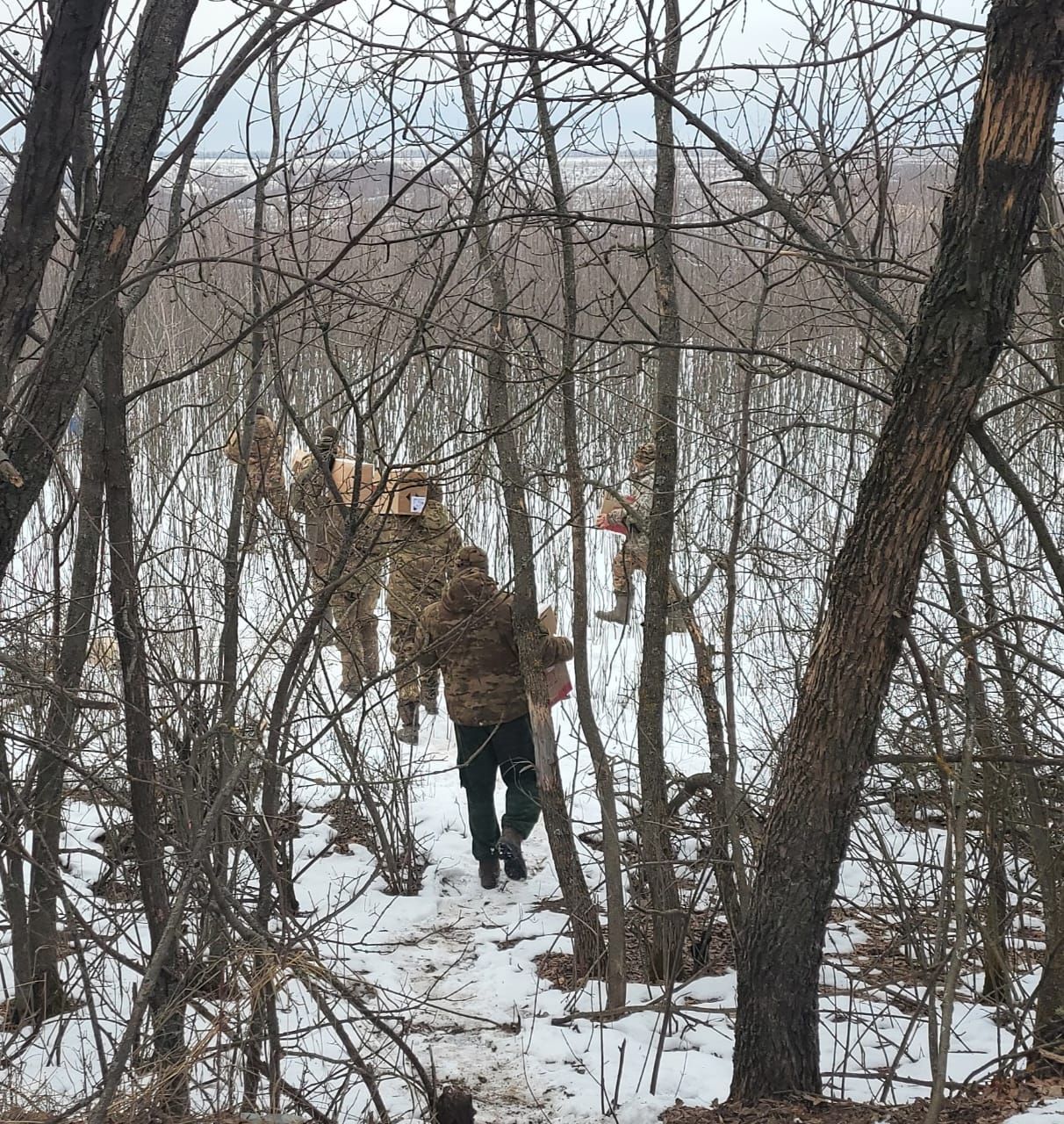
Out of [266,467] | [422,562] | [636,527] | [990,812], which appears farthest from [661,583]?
[422,562]

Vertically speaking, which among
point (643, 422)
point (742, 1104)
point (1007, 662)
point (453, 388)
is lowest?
point (742, 1104)

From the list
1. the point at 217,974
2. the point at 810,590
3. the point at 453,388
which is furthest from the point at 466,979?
the point at 453,388

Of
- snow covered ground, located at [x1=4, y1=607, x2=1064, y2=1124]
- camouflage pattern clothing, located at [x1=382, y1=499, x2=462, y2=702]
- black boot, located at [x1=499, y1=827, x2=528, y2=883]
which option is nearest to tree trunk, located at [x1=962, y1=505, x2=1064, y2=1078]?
snow covered ground, located at [x1=4, y1=607, x2=1064, y2=1124]

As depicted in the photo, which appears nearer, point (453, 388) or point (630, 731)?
point (630, 731)

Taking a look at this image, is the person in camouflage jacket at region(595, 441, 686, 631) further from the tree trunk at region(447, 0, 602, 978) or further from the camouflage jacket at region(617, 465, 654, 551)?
the tree trunk at region(447, 0, 602, 978)

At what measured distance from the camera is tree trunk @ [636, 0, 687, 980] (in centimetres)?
431

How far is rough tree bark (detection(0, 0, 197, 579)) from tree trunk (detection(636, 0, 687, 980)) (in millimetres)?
2116

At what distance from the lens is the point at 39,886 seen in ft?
Answer: 13.0

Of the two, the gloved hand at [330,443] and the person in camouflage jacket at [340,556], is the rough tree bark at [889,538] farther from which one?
the gloved hand at [330,443]

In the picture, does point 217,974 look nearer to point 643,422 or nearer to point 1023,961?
point 1023,961

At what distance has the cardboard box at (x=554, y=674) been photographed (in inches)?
216

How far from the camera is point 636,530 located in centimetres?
541

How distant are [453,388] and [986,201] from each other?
7.44 metres

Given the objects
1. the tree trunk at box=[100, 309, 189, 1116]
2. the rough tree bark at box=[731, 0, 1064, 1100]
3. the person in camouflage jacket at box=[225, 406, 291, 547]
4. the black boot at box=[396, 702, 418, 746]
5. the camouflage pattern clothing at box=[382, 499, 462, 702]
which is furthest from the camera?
the black boot at box=[396, 702, 418, 746]
